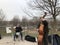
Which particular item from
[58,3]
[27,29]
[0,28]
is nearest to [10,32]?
[27,29]

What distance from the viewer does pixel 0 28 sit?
2856cm

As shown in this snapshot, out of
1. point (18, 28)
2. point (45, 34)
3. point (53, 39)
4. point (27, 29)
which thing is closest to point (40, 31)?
point (45, 34)

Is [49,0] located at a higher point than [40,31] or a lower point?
higher

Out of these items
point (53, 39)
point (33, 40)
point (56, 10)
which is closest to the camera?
point (53, 39)

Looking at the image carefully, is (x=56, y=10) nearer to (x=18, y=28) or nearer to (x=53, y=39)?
(x=18, y=28)

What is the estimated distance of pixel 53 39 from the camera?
9.45 meters

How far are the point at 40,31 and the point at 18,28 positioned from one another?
Result: 36.4 feet

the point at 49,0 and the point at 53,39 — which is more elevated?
the point at 49,0

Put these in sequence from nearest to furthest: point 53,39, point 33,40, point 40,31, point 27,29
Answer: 1. point 40,31
2. point 53,39
3. point 33,40
4. point 27,29

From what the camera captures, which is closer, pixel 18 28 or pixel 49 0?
pixel 18 28

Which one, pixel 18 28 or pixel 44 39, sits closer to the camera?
pixel 44 39

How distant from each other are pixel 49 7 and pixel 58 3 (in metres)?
1.46

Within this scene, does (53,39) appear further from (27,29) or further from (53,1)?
(53,1)

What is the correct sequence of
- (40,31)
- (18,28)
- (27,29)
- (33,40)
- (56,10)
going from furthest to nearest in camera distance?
(56,10), (27,29), (18,28), (33,40), (40,31)
